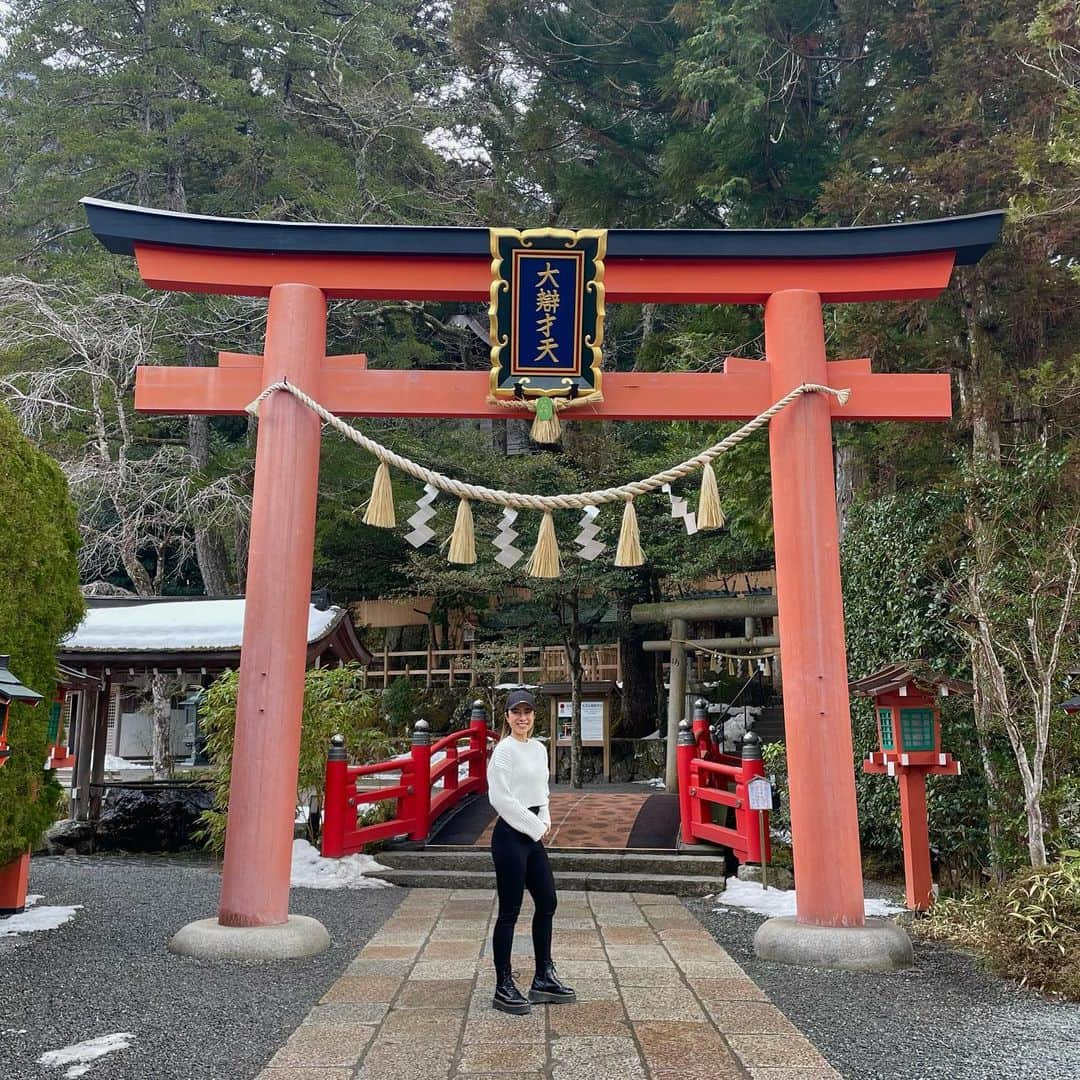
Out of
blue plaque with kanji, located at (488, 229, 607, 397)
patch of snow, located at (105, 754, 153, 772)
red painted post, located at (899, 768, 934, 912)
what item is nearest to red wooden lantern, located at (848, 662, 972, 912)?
red painted post, located at (899, 768, 934, 912)

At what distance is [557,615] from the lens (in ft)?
53.9

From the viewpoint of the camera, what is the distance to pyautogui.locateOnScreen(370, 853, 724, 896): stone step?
709cm

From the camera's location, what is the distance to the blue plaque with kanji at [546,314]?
212 inches

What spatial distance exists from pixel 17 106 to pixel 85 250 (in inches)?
113

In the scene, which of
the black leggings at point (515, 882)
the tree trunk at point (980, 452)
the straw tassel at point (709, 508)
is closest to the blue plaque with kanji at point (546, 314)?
the straw tassel at point (709, 508)

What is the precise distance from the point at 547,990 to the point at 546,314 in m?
3.63

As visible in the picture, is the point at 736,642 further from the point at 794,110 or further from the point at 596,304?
the point at 596,304

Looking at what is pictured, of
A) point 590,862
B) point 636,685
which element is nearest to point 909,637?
point 590,862

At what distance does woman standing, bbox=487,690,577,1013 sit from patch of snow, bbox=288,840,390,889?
3.73 m

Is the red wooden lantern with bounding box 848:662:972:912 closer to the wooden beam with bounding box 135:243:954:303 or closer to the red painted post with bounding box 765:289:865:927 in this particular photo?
the red painted post with bounding box 765:289:865:927

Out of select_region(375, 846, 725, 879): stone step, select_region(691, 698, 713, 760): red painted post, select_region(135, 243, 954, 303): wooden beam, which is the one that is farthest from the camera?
select_region(691, 698, 713, 760): red painted post

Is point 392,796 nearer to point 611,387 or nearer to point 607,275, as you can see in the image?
point 611,387

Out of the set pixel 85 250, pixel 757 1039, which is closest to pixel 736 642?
pixel 757 1039

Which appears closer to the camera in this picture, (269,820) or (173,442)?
(269,820)
